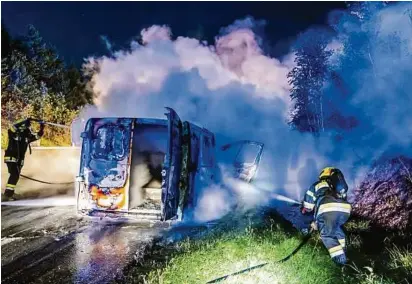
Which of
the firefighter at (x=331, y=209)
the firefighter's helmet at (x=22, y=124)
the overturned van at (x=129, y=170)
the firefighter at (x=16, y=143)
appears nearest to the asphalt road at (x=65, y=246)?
the overturned van at (x=129, y=170)

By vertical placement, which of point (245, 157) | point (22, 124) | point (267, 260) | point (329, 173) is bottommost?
point (267, 260)

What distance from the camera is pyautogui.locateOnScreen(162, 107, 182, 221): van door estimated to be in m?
5.22

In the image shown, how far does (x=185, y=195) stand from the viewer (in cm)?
591

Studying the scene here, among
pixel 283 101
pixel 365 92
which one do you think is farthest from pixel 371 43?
pixel 283 101

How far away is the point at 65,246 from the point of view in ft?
16.5

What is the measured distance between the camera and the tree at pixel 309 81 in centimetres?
1135

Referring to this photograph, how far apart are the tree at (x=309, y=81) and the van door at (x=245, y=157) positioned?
293 centimetres

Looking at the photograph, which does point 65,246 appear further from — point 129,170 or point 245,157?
point 245,157

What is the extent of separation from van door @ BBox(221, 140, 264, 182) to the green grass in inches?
125

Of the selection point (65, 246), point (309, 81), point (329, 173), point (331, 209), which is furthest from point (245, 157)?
point (65, 246)

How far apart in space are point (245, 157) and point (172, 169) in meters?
4.04

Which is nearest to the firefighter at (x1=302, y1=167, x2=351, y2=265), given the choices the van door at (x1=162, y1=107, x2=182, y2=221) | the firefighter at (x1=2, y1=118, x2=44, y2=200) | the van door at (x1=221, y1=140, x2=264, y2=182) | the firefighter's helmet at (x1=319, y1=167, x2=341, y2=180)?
the firefighter's helmet at (x1=319, y1=167, x2=341, y2=180)

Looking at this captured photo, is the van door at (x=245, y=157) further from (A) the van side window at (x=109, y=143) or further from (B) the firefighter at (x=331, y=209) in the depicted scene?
(B) the firefighter at (x=331, y=209)

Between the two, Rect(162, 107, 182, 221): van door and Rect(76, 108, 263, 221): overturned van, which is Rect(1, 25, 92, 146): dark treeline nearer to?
Rect(76, 108, 263, 221): overturned van
